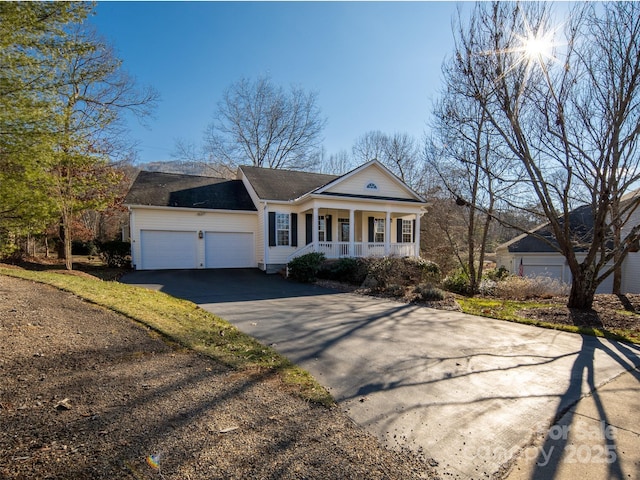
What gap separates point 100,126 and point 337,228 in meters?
11.4

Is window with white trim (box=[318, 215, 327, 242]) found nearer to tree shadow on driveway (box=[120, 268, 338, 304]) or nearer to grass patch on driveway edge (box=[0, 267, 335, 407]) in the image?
tree shadow on driveway (box=[120, 268, 338, 304])

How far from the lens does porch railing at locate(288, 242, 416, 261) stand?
16.1 m

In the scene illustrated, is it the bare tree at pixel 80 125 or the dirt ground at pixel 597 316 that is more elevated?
the bare tree at pixel 80 125

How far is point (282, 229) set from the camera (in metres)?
16.7

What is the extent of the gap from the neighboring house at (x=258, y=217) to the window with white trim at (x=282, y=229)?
0.16 ft

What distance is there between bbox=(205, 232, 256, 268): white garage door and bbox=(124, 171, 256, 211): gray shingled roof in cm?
143

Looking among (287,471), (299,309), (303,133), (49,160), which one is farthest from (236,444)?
(303,133)

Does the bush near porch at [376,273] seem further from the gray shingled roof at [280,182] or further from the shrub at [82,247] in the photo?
the shrub at [82,247]

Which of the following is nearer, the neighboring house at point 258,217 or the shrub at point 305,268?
the shrub at point 305,268

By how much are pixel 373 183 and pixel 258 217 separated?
6.30m

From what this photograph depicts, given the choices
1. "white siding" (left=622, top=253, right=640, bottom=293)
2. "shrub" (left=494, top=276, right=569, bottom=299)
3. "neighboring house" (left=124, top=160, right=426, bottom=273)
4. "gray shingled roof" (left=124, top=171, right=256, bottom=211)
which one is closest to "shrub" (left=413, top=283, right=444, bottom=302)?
"shrub" (left=494, top=276, right=569, bottom=299)

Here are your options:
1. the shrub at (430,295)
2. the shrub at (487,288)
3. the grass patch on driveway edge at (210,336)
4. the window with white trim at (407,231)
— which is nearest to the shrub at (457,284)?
the shrub at (487,288)

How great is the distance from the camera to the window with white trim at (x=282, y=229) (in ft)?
54.4

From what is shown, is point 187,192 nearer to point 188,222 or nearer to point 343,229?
point 188,222
